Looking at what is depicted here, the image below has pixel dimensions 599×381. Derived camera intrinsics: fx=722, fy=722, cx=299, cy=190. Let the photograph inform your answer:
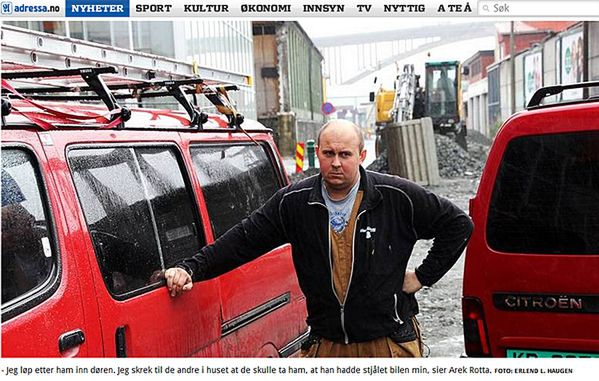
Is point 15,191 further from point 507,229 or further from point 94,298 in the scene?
point 507,229

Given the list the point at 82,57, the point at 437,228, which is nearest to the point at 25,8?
the point at 82,57

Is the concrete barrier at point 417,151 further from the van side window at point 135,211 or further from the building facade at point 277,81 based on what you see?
the van side window at point 135,211

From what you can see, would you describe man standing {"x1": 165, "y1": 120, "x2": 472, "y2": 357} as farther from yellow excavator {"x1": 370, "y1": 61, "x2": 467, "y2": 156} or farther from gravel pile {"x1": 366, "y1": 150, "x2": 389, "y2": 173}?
yellow excavator {"x1": 370, "y1": 61, "x2": 467, "y2": 156}

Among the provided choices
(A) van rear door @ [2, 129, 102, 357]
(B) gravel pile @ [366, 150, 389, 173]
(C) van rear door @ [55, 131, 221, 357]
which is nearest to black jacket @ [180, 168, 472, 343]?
(C) van rear door @ [55, 131, 221, 357]

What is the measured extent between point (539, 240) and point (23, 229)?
2.00m

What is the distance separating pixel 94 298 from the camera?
2.29 m

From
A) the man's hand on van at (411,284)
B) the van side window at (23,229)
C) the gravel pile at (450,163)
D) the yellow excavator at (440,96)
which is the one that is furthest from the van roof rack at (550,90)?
the yellow excavator at (440,96)

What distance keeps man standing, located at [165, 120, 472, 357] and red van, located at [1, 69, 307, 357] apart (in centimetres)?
19

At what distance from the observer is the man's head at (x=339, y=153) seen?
262 cm

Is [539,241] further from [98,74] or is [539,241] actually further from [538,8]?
[98,74]

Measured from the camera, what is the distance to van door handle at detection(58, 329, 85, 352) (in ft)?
6.98

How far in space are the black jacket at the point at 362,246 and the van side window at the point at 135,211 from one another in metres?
0.18

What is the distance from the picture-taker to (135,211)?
8.84 feet
